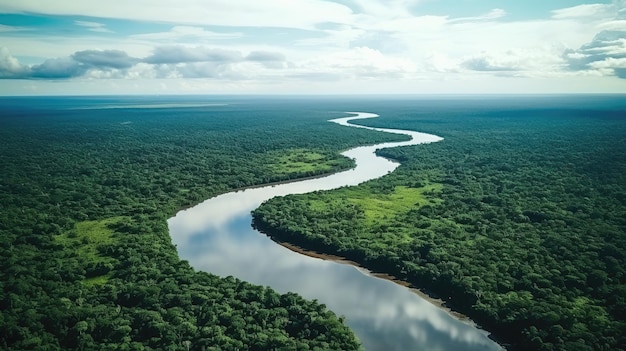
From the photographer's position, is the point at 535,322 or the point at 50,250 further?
the point at 50,250

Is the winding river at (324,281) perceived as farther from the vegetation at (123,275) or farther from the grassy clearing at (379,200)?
the grassy clearing at (379,200)

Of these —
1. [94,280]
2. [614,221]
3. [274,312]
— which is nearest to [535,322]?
[274,312]

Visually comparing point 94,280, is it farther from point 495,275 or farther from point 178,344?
point 495,275

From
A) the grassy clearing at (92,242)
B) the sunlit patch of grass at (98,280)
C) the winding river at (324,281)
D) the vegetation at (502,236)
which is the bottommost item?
the winding river at (324,281)

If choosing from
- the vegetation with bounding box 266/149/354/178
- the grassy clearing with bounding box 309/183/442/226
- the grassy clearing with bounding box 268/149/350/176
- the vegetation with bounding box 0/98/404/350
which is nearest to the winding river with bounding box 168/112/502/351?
the vegetation with bounding box 0/98/404/350

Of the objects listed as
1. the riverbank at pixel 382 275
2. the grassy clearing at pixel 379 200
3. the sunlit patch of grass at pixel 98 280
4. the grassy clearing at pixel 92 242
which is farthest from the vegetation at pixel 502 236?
the sunlit patch of grass at pixel 98 280

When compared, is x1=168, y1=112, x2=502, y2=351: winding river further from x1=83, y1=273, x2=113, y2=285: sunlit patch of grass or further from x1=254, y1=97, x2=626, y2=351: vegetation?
x1=83, y1=273, x2=113, y2=285: sunlit patch of grass

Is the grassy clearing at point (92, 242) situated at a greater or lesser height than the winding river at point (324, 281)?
greater
